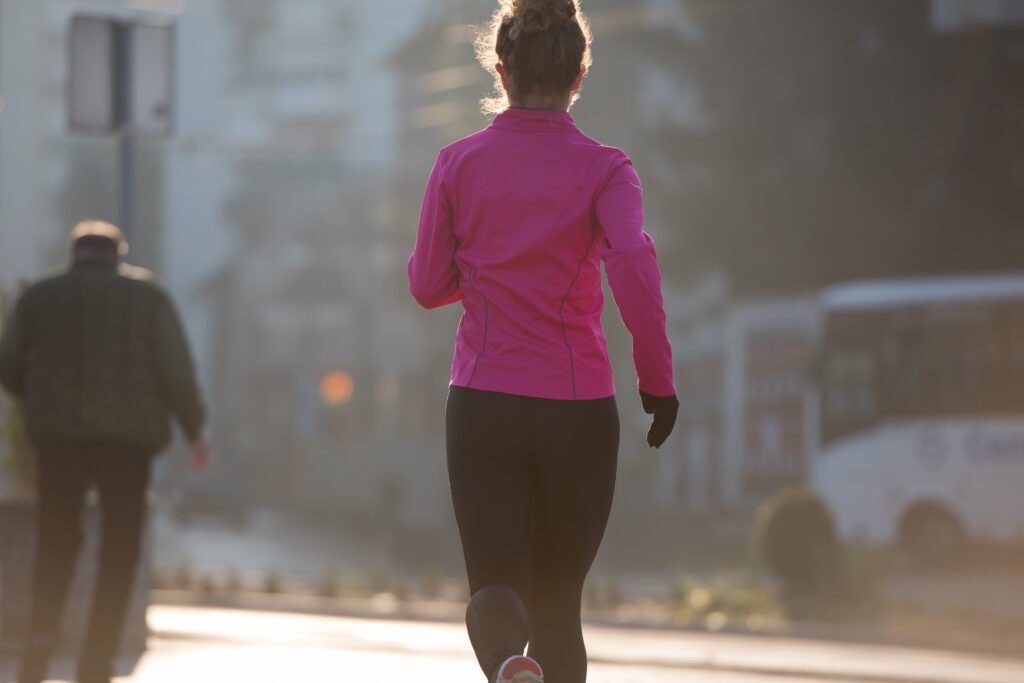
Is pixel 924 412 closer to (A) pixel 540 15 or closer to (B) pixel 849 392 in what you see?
(B) pixel 849 392

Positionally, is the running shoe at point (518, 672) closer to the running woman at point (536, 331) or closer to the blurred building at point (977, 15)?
the running woman at point (536, 331)

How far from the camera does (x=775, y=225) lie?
32500 mm

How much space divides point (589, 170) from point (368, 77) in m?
69.5

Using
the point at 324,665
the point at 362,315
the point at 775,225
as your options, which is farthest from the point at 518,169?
the point at 362,315

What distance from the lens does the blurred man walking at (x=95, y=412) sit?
652 cm

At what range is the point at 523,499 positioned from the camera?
421 centimetres

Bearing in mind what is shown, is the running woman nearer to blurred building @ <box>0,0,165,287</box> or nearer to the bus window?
the bus window

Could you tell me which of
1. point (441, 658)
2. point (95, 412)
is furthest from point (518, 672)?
point (441, 658)

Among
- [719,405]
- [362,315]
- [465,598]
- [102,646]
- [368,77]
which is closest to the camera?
[102,646]

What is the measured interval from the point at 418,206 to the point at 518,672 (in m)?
44.7

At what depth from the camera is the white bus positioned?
25.6 m

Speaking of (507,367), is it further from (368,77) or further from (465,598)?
(368,77)

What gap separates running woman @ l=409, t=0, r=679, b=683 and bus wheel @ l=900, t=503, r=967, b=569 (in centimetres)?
2185

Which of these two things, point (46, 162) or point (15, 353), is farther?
point (46, 162)
